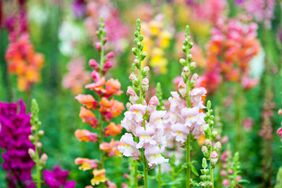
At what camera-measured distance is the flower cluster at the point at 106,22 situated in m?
8.20

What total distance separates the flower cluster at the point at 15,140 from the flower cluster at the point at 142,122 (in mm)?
1003

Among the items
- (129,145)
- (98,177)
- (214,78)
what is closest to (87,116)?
(98,177)

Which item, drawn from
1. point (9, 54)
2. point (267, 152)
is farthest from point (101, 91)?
point (9, 54)

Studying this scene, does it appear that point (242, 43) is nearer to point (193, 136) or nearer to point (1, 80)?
point (193, 136)

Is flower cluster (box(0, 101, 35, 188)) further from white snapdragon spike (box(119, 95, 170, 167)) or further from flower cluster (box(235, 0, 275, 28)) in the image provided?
flower cluster (box(235, 0, 275, 28))

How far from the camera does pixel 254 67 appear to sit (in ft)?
30.5

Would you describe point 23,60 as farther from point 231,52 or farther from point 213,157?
point 213,157

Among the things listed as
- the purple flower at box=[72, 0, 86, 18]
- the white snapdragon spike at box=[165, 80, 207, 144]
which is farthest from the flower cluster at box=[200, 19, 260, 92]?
the purple flower at box=[72, 0, 86, 18]

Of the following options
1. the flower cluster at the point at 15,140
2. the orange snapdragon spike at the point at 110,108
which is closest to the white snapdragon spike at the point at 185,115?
the orange snapdragon spike at the point at 110,108

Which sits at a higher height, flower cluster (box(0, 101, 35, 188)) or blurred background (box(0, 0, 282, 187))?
blurred background (box(0, 0, 282, 187))

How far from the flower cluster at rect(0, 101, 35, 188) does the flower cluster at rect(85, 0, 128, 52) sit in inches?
133

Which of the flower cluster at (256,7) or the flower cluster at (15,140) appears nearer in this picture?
the flower cluster at (15,140)

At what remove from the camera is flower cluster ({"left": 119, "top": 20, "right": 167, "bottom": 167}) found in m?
3.43

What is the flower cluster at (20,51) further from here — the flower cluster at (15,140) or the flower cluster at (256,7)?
the flower cluster at (15,140)
